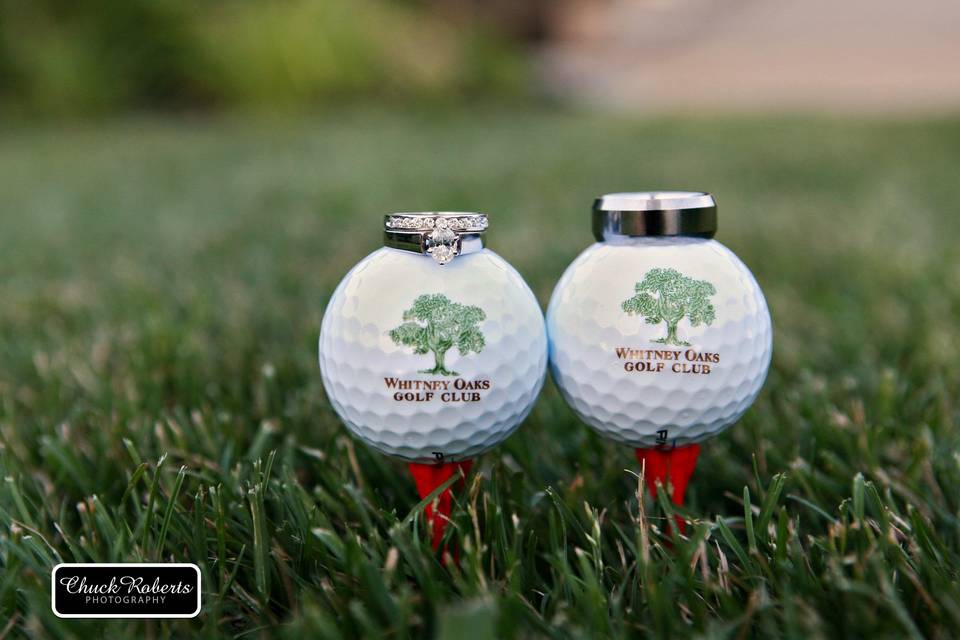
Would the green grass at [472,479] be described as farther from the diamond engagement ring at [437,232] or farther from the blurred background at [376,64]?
the blurred background at [376,64]

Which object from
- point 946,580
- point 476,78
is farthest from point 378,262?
point 476,78

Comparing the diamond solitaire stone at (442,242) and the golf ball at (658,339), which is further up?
the diamond solitaire stone at (442,242)

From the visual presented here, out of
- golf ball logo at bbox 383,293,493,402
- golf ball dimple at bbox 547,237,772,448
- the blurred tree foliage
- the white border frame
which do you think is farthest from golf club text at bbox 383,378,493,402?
the blurred tree foliage

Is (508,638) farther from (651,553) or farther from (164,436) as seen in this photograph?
(164,436)

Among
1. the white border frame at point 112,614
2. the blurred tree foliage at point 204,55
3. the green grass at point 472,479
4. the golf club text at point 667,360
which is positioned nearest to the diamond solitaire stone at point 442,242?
the golf club text at point 667,360

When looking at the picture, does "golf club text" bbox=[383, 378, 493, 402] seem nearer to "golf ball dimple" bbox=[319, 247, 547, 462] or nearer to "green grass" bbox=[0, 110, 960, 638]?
"golf ball dimple" bbox=[319, 247, 547, 462]
